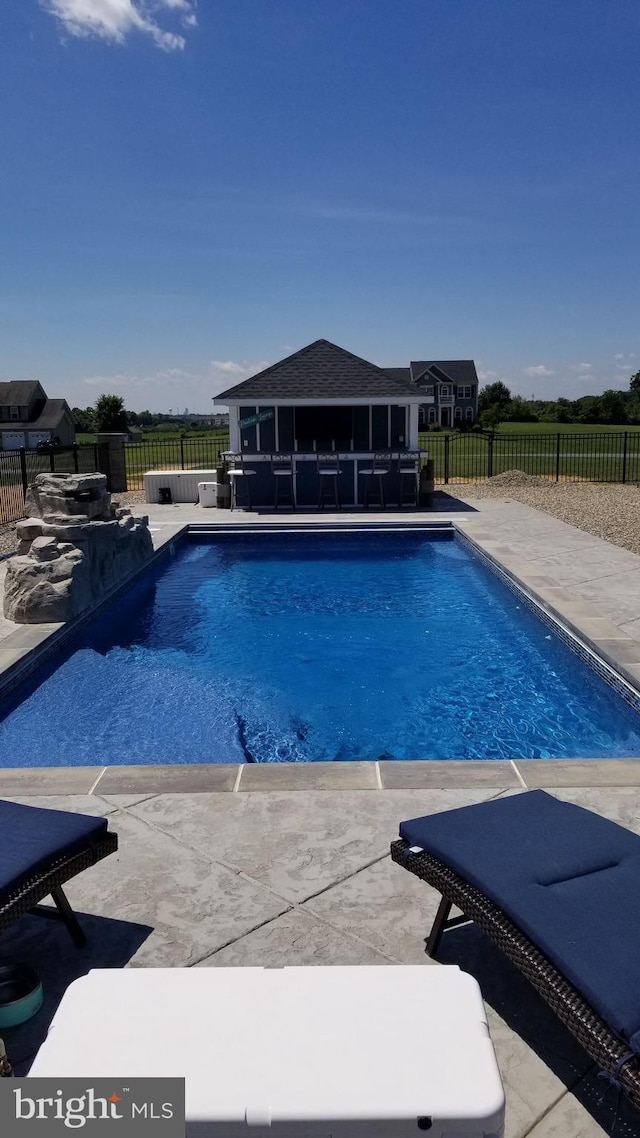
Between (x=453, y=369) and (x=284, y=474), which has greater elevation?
(x=453, y=369)

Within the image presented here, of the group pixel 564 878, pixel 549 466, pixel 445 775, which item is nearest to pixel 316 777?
pixel 445 775

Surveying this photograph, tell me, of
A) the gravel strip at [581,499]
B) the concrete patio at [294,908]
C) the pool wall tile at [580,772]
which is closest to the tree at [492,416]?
the gravel strip at [581,499]

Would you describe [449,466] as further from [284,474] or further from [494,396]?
[494,396]

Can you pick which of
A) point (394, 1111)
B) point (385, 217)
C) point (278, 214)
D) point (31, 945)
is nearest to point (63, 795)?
point (31, 945)

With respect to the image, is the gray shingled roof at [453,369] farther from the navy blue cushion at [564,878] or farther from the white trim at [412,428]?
the navy blue cushion at [564,878]

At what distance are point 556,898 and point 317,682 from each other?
16.1ft

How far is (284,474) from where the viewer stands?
51.9 feet

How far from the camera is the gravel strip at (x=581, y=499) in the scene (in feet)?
41.8

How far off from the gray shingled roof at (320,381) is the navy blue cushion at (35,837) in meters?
13.8

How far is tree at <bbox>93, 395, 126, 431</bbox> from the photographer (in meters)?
60.0

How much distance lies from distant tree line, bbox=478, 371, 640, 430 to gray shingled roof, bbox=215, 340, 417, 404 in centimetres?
4138

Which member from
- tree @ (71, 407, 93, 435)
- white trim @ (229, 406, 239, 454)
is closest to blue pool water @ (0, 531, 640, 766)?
white trim @ (229, 406, 239, 454)

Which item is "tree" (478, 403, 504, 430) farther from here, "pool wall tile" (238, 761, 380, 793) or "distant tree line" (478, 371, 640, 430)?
"pool wall tile" (238, 761, 380, 793)

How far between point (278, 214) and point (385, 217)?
3.17 meters
